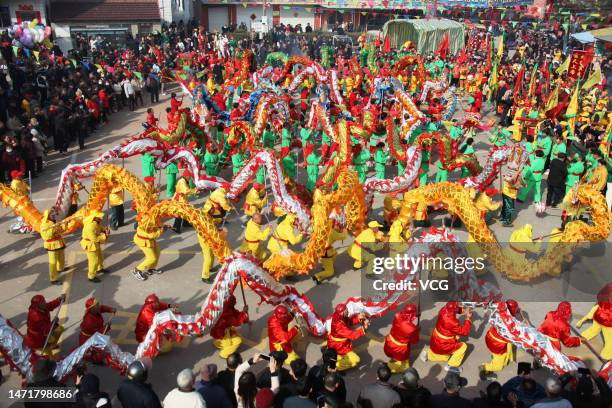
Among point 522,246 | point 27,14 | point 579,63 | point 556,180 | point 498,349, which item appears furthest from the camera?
point 27,14

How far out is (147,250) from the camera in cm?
785

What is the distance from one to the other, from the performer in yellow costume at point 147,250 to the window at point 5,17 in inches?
973

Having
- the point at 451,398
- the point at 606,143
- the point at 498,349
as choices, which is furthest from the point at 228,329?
the point at 606,143

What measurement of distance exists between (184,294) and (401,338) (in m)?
3.38

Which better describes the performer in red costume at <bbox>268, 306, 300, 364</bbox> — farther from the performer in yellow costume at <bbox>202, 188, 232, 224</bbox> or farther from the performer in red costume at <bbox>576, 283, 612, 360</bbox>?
the performer in red costume at <bbox>576, 283, 612, 360</bbox>

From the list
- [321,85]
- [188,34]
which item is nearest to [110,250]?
[321,85]

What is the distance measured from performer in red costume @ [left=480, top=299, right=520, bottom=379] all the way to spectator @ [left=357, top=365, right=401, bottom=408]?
2100 mm

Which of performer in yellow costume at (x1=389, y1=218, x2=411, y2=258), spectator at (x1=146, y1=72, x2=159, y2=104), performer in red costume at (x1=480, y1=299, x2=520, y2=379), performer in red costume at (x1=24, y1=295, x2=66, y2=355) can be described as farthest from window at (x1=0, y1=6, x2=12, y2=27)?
performer in red costume at (x1=480, y1=299, x2=520, y2=379)

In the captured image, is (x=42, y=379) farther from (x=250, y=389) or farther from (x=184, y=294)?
(x=184, y=294)

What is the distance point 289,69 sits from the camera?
61.2 feet

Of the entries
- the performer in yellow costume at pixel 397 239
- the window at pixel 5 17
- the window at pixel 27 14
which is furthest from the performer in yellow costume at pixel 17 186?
the window at pixel 5 17

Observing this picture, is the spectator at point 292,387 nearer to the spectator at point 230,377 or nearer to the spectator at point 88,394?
the spectator at point 230,377

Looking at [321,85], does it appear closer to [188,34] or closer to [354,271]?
[354,271]

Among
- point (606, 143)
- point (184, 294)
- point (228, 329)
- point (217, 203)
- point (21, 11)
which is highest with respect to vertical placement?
point (21, 11)
